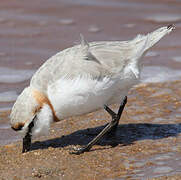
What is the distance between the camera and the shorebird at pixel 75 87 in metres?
5.09

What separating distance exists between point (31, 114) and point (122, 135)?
1259 mm

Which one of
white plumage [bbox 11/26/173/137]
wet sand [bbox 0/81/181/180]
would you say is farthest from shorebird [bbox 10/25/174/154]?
wet sand [bbox 0/81/181/180]

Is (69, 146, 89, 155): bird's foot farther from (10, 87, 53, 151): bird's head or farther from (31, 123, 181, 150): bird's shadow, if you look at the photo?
(10, 87, 53, 151): bird's head

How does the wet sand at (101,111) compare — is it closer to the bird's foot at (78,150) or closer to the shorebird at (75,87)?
Answer: the bird's foot at (78,150)

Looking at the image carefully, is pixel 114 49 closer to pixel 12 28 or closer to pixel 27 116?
pixel 27 116

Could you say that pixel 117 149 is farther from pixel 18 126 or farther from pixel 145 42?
pixel 145 42

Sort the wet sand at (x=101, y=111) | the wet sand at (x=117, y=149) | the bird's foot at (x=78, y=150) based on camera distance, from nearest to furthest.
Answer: the wet sand at (x=117, y=149), the wet sand at (x=101, y=111), the bird's foot at (x=78, y=150)

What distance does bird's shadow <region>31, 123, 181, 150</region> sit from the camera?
562 centimetres

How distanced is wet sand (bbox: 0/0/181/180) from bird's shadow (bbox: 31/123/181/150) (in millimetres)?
12

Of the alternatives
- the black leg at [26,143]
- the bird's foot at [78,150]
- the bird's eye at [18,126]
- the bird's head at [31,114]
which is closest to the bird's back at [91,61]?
the bird's head at [31,114]

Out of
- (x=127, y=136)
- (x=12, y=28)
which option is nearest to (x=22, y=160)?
(x=127, y=136)

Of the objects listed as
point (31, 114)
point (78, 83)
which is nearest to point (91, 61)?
point (78, 83)

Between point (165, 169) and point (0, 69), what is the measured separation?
4.29 metres

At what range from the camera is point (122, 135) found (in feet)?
19.1
